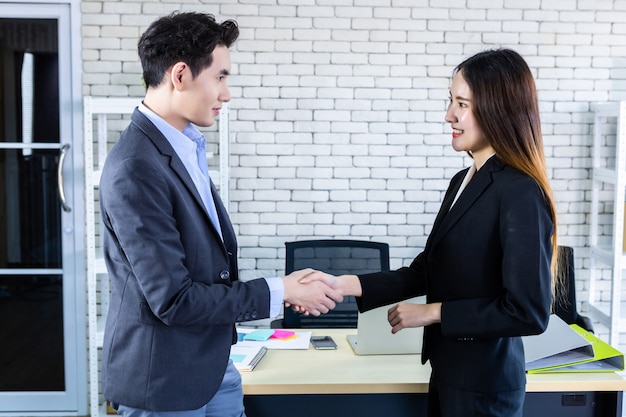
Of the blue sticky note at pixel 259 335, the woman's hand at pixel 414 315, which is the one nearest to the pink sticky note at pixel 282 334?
the blue sticky note at pixel 259 335

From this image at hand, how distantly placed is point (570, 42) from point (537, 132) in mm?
2744

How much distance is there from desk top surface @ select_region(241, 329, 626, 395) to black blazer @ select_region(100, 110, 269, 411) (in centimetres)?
45

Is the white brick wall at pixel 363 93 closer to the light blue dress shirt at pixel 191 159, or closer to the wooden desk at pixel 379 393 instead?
the wooden desk at pixel 379 393

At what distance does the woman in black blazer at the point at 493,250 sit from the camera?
6.40 feet

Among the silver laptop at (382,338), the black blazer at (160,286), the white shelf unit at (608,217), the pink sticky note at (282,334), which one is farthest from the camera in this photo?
the white shelf unit at (608,217)

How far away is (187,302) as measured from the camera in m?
1.85

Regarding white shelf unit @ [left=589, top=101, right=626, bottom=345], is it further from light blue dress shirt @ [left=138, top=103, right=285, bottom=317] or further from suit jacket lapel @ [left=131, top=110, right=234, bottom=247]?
suit jacket lapel @ [left=131, top=110, right=234, bottom=247]

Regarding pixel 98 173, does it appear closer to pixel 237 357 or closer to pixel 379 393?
pixel 237 357

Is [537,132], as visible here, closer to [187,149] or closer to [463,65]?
[463,65]

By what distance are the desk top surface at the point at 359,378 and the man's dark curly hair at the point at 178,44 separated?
1.02 meters

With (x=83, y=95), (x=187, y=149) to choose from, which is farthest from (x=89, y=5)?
(x=187, y=149)

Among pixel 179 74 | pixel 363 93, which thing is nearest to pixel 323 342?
pixel 179 74

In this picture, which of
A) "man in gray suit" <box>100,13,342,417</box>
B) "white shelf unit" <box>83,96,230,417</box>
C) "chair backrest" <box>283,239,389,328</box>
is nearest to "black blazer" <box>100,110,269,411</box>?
"man in gray suit" <box>100,13,342,417</box>

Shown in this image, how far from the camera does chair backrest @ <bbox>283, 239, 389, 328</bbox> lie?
154 inches
